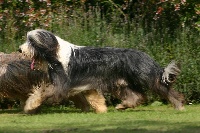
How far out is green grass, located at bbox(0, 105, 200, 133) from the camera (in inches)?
391

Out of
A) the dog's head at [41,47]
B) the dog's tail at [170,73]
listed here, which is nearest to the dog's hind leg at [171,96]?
the dog's tail at [170,73]

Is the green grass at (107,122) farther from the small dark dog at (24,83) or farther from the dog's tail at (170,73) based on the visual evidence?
the dog's tail at (170,73)

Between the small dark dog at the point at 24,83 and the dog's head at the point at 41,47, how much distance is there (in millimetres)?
332

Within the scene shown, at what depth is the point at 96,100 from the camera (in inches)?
521

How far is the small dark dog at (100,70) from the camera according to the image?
12898mm

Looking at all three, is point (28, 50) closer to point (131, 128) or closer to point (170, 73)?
point (170, 73)

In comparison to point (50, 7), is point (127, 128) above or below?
below

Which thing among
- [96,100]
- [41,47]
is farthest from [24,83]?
[96,100]

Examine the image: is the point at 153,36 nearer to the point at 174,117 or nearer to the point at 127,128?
the point at 174,117

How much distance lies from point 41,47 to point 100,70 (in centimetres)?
113

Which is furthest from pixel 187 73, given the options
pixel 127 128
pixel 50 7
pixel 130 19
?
pixel 127 128

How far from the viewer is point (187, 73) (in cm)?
1575

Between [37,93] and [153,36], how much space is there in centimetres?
395

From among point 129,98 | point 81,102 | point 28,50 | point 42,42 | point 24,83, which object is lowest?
point 81,102
